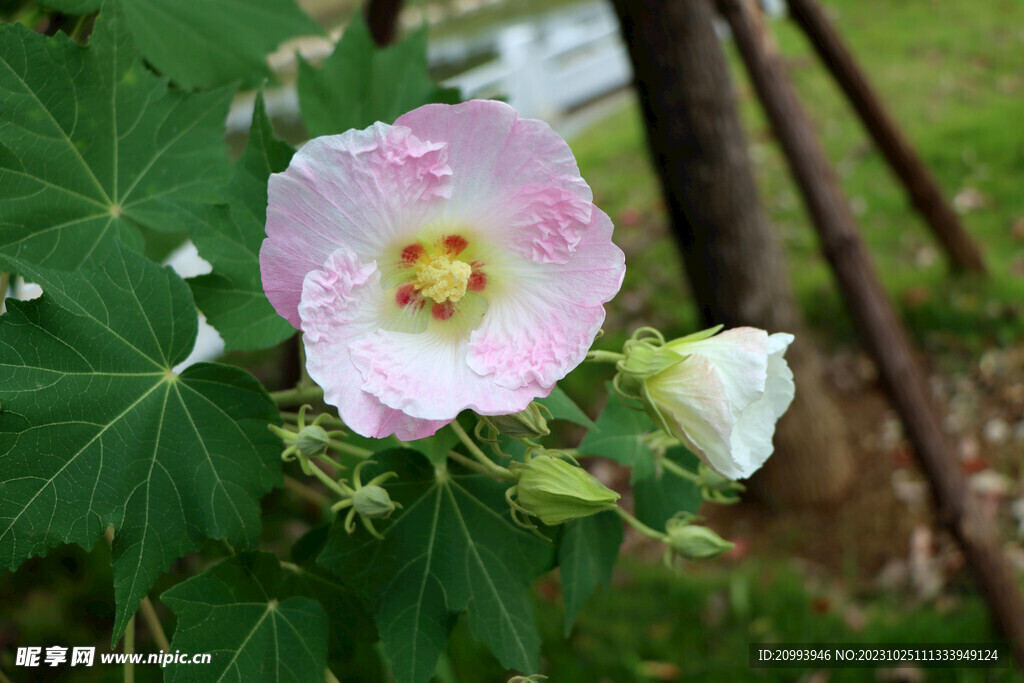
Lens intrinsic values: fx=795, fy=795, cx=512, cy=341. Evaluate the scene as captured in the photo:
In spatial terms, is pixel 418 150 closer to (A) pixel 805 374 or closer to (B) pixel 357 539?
(B) pixel 357 539

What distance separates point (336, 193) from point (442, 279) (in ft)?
0.42

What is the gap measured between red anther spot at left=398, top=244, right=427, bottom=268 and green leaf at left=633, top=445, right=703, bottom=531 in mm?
402

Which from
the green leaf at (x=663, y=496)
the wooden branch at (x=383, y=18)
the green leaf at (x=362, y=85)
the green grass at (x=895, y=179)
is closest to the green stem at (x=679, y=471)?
the green leaf at (x=663, y=496)

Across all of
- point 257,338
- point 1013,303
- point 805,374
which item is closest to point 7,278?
point 257,338

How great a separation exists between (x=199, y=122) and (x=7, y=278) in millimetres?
290

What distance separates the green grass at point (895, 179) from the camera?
3406mm

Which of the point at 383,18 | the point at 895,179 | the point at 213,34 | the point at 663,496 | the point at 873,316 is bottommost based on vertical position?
the point at 895,179

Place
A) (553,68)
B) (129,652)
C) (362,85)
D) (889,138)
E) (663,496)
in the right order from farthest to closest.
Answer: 1. (553,68)
2. (889,138)
3. (362,85)
4. (663,496)
5. (129,652)

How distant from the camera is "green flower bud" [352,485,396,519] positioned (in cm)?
74

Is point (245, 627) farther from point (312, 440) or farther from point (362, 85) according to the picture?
point (362, 85)

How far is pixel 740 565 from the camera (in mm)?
2725

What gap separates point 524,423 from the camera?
650 mm

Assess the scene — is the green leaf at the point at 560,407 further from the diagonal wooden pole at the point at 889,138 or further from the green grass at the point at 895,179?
the green grass at the point at 895,179

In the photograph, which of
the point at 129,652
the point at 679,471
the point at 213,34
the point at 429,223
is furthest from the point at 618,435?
the point at 213,34
